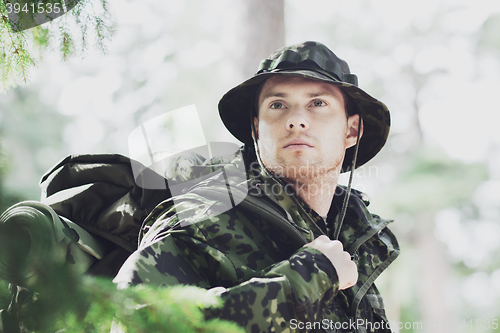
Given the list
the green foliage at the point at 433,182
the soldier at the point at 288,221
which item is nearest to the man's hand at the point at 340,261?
the soldier at the point at 288,221

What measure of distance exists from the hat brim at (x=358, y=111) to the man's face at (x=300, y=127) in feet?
0.48

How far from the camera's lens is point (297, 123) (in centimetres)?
265

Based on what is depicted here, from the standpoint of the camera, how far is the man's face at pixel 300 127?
2.67m

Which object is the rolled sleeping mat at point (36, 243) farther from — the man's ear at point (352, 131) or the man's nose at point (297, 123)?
the man's ear at point (352, 131)

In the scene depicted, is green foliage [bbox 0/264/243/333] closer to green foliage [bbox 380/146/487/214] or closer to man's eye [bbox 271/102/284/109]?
man's eye [bbox 271/102/284/109]

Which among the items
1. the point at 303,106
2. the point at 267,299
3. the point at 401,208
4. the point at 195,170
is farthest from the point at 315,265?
the point at 401,208

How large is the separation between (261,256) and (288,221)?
0.25 metres

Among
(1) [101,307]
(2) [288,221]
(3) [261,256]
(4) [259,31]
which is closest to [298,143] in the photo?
(2) [288,221]

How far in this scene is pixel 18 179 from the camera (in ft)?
3.23

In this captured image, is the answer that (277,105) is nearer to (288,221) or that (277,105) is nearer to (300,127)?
(300,127)

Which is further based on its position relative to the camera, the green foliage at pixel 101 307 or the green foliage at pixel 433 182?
the green foliage at pixel 433 182

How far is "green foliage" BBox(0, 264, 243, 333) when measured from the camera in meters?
0.80

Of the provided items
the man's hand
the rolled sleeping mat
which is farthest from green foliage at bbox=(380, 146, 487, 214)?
the rolled sleeping mat

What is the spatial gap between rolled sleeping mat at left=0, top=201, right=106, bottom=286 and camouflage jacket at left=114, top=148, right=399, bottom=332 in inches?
12.7
